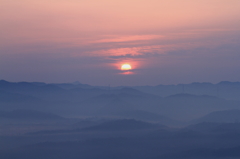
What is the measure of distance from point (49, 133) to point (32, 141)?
27.5m

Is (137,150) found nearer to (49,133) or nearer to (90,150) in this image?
(90,150)

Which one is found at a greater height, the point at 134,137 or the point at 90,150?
the point at 134,137

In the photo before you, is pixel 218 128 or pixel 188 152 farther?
pixel 218 128

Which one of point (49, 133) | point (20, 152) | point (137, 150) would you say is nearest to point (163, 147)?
point (137, 150)

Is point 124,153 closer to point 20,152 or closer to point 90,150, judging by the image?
point 90,150

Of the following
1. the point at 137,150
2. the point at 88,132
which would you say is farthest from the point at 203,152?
the point at 88,132

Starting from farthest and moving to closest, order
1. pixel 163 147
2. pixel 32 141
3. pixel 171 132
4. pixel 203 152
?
pixel 171 132 → pixel 32 141 → pixel 163 147 → pixel 203 152

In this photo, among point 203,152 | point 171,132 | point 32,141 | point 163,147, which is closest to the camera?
point 203,152

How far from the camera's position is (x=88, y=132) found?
7534 inches

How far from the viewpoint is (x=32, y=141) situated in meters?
165

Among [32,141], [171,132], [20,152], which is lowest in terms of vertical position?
[20,152]

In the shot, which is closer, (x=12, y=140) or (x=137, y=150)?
(x=137, y=150)

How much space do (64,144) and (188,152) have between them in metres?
59.2

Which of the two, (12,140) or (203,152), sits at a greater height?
(12,140)
